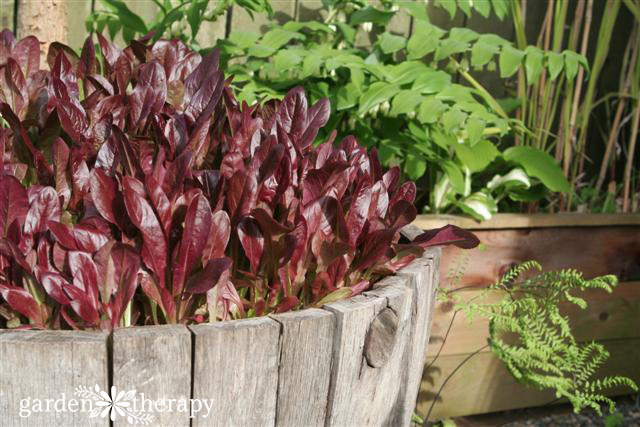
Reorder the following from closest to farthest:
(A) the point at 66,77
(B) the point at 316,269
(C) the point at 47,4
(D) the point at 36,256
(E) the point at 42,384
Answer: (E) the point at 42,384 < (D) the point at 36,256 < (B) the point at 316,269 < (A) the point at 66,77 < (C) the point at 47,4

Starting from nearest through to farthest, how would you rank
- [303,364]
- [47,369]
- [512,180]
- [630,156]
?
1. [47,369]
2. [303,364]
3. [512,180]
4. [630,156]

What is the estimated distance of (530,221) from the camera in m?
2.46

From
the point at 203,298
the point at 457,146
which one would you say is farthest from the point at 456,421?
the point at 203,298

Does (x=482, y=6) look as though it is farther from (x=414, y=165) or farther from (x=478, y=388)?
(x=478, y=388)

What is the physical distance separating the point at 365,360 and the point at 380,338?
0.04 meters

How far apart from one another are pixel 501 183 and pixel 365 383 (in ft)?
5.15

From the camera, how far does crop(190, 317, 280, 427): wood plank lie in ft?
3.09

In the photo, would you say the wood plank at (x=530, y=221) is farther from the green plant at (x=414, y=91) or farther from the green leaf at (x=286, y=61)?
the green leaf at (x=286, y=61)

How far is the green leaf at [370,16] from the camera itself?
241cm

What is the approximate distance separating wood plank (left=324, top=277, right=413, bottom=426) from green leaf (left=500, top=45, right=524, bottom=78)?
3.68 ft

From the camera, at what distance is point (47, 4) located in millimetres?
2129

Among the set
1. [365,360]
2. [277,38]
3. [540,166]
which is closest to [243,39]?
[277,38]

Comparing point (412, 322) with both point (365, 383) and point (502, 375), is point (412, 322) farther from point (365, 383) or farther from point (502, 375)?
point (502, 375)

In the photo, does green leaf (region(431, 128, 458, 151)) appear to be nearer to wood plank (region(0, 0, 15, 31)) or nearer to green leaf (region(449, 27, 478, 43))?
green leaf (region(449, 27, 478, 43))
